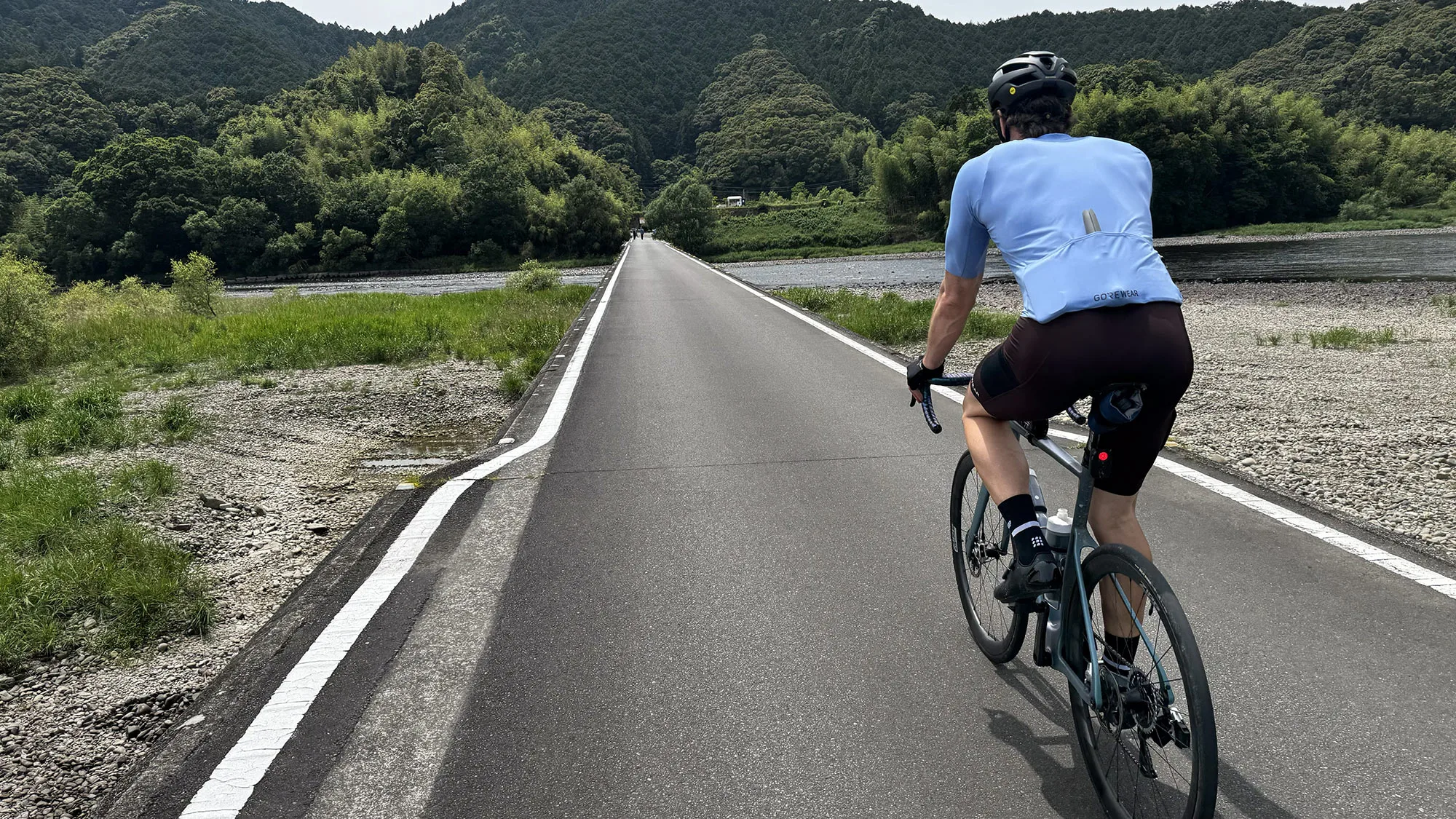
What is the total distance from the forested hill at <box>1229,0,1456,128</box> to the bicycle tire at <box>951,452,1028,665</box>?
130 meters

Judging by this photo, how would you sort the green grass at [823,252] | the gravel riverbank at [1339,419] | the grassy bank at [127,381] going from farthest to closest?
the green grass at [823,252] < the gravel riverbank at [1339,419] < the grassy bank at [127,381]

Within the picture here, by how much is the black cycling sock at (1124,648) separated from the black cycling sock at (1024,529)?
30 centimetres

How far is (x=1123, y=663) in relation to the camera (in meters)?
2.19

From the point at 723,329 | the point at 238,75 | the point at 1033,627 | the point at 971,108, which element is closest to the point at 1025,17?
the point at 971,108

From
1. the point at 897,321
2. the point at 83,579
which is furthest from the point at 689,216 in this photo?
the point at 83,579

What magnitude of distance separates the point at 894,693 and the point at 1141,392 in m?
1.38

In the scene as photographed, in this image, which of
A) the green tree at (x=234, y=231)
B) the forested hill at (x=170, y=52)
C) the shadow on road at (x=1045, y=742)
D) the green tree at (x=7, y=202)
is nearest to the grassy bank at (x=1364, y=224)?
the shadow on road at (x=1045, y=742)

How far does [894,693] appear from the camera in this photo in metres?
2.94

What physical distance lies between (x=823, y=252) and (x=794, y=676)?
87174 mm

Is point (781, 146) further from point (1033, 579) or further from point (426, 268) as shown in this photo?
point (1033, 579)

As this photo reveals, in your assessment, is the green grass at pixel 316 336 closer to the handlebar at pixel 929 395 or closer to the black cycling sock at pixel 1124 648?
the handlebar at pixel 929 395

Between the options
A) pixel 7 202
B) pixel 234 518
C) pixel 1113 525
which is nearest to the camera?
pixel 1113 525

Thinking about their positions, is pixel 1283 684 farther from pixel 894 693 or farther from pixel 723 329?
pixel 723 329

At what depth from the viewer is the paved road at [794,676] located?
94.6 inches
